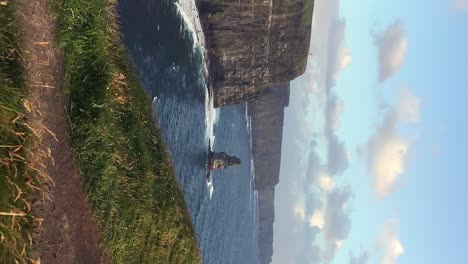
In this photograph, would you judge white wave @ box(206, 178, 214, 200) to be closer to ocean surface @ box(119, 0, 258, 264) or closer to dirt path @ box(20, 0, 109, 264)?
ocean surface @ box(119, 0, 258, 264)

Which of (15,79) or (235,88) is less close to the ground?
(235,88)

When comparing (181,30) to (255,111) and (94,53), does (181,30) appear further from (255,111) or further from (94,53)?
(255,111)

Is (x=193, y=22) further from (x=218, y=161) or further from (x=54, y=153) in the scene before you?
(x=54, y=153)

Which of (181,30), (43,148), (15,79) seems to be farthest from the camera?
(181,30)

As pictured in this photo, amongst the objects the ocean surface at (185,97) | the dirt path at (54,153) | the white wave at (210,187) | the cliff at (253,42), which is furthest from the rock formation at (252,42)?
the dirt path at (54,153)

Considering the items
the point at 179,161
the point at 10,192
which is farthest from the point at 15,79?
the point at 179,161

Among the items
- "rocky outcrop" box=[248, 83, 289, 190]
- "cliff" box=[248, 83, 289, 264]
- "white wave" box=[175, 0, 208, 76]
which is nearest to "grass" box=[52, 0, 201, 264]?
"white wave" box=[175, 0, 208, 76]

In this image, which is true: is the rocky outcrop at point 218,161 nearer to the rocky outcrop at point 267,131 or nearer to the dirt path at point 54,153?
the dirt path at point 54,153
